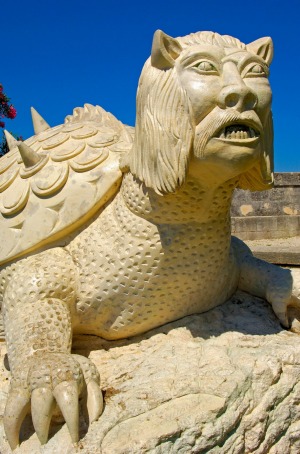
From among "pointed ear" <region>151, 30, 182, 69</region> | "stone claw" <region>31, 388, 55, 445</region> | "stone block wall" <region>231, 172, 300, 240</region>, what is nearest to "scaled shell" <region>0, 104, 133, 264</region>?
"pointed ear" <region>151, 30, 182, 69</region>

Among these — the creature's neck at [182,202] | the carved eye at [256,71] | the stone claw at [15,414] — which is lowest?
the stone claw at [15,414]

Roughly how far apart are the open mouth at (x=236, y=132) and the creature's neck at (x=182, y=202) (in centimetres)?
25

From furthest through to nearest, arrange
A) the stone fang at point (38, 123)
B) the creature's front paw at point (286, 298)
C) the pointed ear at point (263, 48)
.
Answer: the stone fang at point (38, 123)
the creature's front paw at point (286, 298)
the pointed ear at point (263, 48)

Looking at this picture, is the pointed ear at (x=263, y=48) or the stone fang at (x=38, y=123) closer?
the pointed ear at (x=263, y=48)

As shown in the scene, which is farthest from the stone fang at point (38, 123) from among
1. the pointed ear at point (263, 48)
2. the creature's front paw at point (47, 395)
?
the creature's front paw at point (47, 395)

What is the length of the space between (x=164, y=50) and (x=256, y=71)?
340 millimetres

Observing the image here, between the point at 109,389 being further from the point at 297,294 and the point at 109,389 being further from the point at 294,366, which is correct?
the point at 297,294

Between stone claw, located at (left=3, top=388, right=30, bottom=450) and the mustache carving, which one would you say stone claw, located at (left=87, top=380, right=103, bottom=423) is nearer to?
stone claw, located at (left=3, top=388, right=30, bottom=450)

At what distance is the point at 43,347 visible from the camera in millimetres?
1843

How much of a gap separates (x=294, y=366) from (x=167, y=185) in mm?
861

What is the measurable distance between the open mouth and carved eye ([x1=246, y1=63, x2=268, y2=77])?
202 mm

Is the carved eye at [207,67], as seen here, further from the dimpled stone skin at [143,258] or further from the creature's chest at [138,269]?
the creature's chest at [138,269]

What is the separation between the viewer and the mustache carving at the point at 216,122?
1.71 metres

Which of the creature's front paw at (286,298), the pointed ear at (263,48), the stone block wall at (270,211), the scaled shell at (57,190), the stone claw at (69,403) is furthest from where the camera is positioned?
the stone block wall at (270,211)
